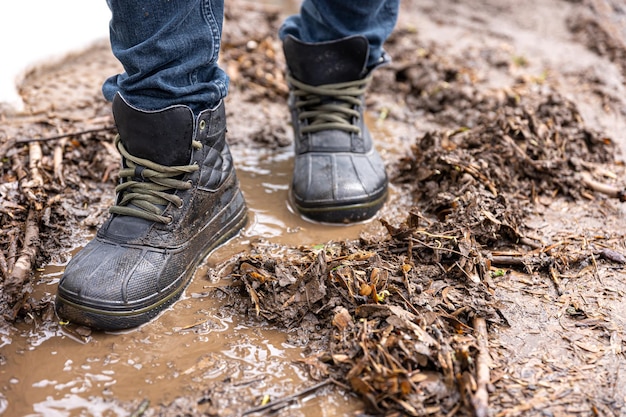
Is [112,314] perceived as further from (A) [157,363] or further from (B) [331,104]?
(B) [331,104]

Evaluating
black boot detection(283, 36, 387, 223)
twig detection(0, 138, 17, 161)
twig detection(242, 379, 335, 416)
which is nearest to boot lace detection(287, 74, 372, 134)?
black boot detection(283, 36, 387, 223)

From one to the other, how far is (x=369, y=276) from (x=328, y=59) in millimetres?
1110

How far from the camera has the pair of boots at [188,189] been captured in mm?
1859

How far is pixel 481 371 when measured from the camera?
1653 millimetres

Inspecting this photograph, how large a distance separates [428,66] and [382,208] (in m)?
1.71

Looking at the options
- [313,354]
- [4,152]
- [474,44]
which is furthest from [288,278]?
[474,44]

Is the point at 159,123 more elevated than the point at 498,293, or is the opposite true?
the point at 159,123

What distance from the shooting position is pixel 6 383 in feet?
5.38

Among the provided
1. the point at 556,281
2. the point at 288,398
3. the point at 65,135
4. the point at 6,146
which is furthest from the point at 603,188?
the point at 6,146

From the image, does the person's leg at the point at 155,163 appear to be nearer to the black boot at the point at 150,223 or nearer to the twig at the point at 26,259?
the black boot at the point at 150,223

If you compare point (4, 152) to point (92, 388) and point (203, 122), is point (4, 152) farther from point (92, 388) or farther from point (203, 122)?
point (92, 388)

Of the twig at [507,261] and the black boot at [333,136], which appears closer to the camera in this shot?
the twig at [507,261]

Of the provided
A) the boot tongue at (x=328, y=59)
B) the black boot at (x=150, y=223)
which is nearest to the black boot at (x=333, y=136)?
the boot tongue at (x=328, y=59)

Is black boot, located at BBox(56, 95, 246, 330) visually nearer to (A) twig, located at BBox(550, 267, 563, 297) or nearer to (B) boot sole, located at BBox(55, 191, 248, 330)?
(B) boot sole, located at BBox(55, 191, 248, 330)
